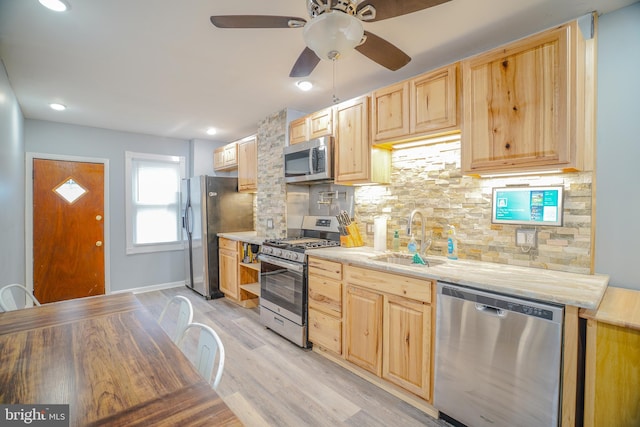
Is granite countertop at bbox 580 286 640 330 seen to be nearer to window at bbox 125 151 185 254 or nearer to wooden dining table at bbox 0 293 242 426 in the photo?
wooden dining table at bbox 0 293 242 426

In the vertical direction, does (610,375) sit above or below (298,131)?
below

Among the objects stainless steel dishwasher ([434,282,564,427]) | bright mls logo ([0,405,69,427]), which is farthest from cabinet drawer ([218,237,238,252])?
bright mls logo ([0,405,69,427])

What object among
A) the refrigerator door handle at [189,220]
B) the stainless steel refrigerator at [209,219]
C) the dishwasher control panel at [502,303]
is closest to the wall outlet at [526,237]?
the dishwasher control panel at [502,303]

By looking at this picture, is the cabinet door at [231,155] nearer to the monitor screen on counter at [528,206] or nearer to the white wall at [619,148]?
the monitor screen on counter at [528,206]

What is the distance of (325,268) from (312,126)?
1.54m

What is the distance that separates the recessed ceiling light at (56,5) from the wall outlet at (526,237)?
3128 millimetres

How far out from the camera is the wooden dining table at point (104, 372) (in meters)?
0.82

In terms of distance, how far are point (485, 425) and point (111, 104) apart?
4.38 meters

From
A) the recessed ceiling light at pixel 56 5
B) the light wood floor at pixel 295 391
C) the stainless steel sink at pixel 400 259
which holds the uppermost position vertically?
the recessed ceiling light at pixel 56 5

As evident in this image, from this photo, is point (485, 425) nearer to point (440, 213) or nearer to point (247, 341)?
point (440, 213)

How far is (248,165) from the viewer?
4258 mm

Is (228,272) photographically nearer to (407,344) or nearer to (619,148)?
(407,344)

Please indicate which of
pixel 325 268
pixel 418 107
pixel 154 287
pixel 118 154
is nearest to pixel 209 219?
pixel 154 287

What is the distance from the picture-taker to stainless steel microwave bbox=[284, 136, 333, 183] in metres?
2.92
